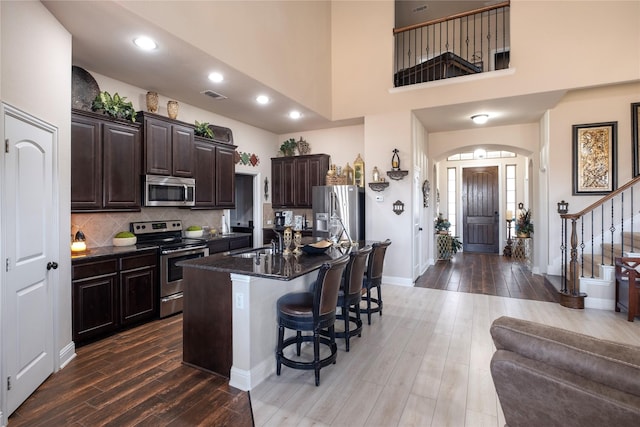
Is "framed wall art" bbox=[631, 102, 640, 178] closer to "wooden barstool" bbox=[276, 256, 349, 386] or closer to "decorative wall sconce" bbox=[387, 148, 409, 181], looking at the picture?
"decorative wall sconce" bbox=[387, 148, 409, 181]

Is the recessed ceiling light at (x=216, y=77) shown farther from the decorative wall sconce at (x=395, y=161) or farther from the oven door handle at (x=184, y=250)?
the decorative wall sconce at (x=395, y=161)

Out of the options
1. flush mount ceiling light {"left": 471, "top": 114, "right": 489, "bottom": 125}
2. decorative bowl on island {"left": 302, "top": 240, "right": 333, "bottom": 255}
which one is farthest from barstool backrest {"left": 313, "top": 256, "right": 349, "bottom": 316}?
flush mount ceiling light {"left": 471, "top": 114, "right": 489, "bottom": 125}

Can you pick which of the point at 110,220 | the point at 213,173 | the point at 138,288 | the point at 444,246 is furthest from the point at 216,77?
Result: the point at 444,246

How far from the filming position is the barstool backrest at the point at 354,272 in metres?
3.07

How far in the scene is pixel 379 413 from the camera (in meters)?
2.21

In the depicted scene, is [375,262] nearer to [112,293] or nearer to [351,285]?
[351,285]

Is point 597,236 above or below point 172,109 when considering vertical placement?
below

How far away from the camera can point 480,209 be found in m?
9.38

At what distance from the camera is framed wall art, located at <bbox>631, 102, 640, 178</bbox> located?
4.93 m

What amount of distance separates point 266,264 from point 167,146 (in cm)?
261

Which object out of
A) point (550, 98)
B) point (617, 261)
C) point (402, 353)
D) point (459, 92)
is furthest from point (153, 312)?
point (550, 98)

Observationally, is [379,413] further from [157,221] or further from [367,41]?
[367,41]

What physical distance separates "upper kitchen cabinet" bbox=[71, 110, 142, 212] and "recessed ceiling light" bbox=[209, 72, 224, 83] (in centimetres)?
108

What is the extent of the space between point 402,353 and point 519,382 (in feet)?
6.12
